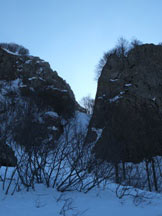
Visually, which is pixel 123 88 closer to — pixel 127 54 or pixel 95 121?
pixel 95 121

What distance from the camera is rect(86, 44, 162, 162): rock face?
70.0 ft

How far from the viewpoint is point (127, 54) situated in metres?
33.8

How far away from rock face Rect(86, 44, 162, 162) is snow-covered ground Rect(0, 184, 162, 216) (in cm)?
1151

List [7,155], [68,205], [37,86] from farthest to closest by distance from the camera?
[37,86] → [7,155] → [68,205]

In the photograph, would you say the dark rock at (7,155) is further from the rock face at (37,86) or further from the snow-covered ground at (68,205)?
the rock face at (37,86)

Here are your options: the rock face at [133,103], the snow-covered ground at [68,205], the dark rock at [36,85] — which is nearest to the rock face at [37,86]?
the dark rock at [36,85]

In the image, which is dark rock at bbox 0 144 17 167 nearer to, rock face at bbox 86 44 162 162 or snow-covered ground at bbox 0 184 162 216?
snow-covered ground at bbox 0 184 162 216

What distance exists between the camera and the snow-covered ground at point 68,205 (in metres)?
4.51

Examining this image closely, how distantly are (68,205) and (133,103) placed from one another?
22544 millimetres

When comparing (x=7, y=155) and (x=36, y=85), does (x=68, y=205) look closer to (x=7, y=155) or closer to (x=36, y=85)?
(x=7, y=155)

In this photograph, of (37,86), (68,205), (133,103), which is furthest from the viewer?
(37,86)

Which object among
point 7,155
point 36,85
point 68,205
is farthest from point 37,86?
point 68,205

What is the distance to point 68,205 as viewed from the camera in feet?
16.3

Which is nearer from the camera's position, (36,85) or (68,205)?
(68,205)
